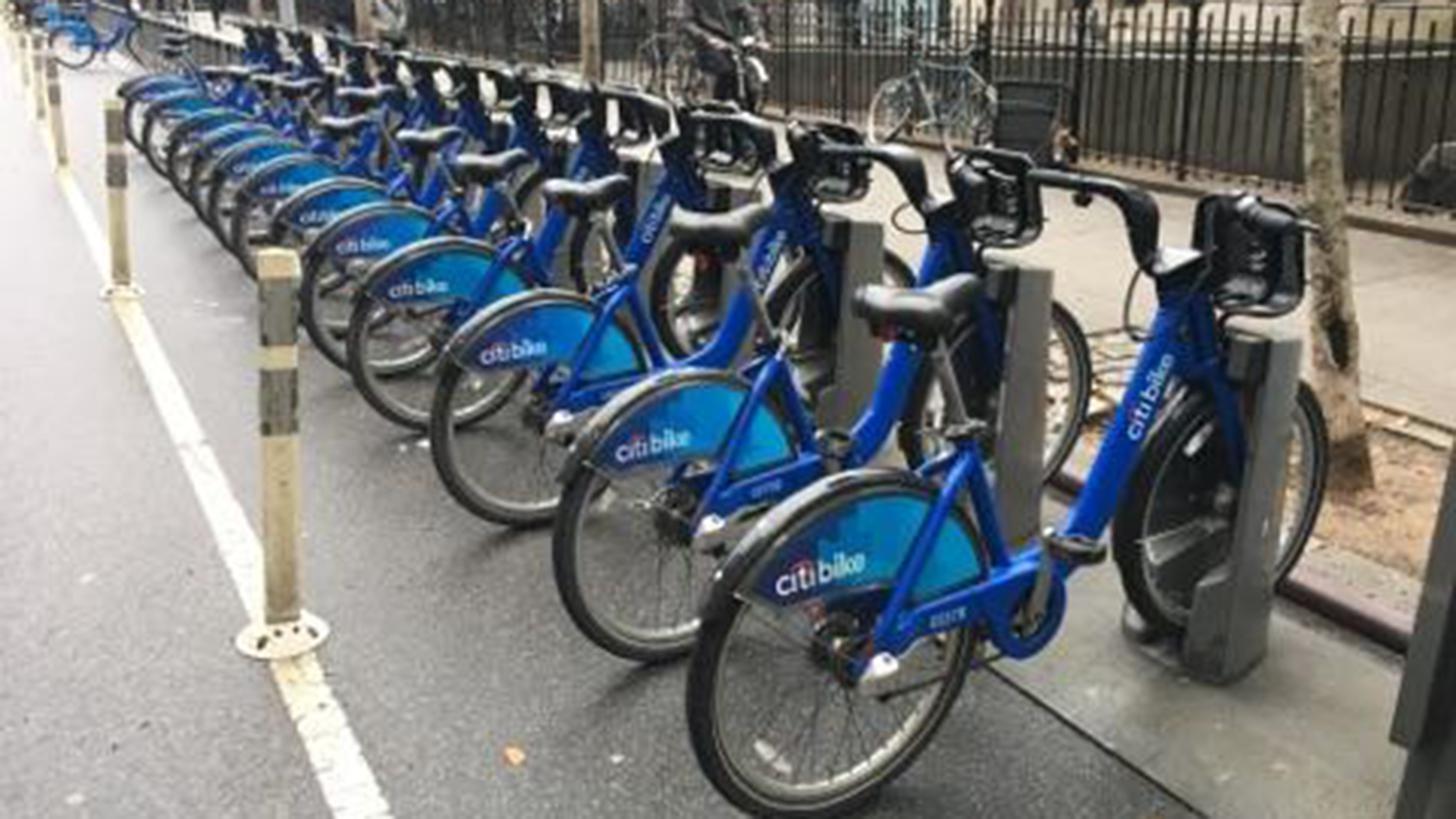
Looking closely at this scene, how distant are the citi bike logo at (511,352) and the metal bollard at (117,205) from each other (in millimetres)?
4547

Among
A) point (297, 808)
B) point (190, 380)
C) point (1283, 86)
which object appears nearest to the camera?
point (297, 808)

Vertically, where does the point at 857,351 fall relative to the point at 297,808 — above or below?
above

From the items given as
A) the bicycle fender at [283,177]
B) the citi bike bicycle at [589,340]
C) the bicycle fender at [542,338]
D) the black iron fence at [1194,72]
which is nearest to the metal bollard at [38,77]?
the black iron fence at [1194,72]

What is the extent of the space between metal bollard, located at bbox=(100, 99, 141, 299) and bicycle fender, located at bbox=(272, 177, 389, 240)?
5.52 ft

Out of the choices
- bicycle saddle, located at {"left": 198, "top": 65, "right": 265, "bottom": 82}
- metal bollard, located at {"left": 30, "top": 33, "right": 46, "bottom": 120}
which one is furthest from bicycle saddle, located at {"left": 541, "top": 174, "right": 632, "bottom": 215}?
metal bollard, located at {"left": 30, "top": 33, "right": 46, "bottom": 120}

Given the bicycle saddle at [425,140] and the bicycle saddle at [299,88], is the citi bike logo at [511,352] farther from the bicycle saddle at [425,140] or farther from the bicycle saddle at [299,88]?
the bicycle saddle at [299,88]

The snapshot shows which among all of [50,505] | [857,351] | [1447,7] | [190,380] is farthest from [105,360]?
[1447,7]

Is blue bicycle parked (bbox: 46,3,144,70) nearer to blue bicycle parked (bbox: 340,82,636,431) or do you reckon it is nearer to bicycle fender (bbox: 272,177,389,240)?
bicycle fender (bbox: 272,177,389,240)

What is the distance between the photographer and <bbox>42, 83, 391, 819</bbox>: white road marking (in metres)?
3.46

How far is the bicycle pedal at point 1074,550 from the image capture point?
3.42 m

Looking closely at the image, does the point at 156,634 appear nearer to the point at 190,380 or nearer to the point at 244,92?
the point at 190,380

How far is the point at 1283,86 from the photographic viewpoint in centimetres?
1091

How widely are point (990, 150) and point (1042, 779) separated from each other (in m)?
1.84

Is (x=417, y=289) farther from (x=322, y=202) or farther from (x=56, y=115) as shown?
(x=56, y=115)
